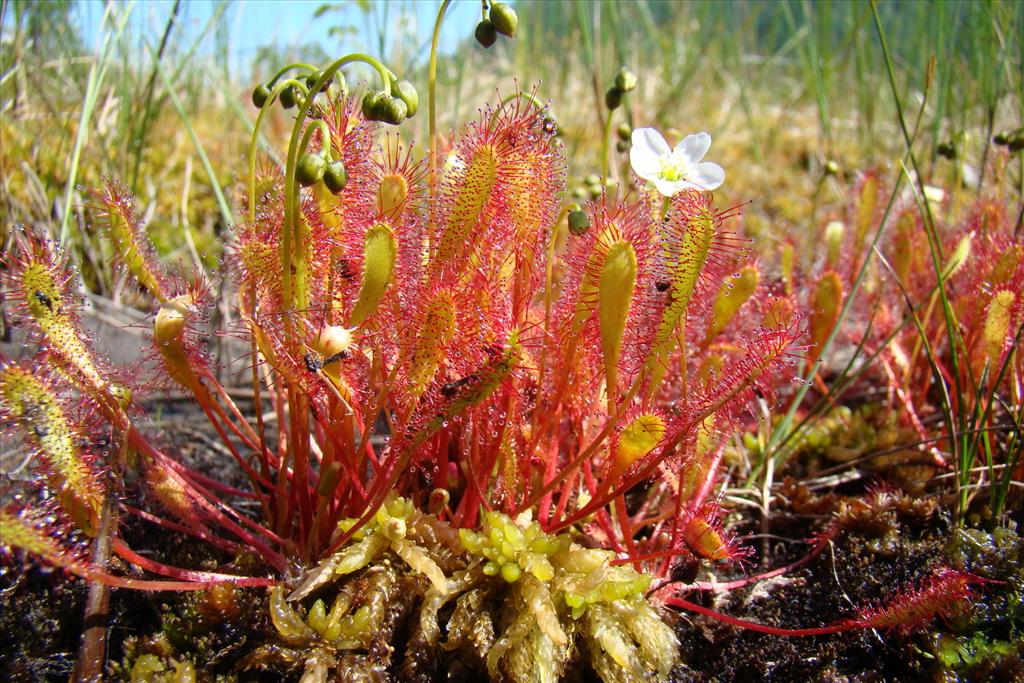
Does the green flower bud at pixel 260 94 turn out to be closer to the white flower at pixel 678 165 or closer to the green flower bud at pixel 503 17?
the green flower bud at pixel 503 17

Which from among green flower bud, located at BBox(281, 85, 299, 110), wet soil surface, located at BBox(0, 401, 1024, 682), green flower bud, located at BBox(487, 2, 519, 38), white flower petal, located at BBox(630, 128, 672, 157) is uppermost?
green flower bud, located at BBox(487, 2, 519, 38)

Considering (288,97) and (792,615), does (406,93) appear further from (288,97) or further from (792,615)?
(792,615)

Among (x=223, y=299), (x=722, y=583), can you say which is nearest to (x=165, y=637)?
(x=722, y=583)

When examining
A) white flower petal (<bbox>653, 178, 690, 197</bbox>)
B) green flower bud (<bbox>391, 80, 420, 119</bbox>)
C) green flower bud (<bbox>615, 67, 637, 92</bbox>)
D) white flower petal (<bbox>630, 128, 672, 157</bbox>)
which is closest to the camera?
green flower bud (<bbox>391, 80, 420, 119</bbox>)

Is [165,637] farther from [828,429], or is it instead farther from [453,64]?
[453,64]

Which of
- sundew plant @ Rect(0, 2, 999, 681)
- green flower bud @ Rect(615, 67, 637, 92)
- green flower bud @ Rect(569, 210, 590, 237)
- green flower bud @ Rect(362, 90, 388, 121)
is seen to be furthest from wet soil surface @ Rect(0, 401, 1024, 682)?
green flower bud @ Rect(615, 67, 637, 92)

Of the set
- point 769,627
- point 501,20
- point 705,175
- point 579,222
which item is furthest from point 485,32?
point 769,627

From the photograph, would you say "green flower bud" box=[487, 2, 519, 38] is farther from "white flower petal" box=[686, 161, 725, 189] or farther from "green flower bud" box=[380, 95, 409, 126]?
"white flower petal" box=[686, 161, 725, 189]
